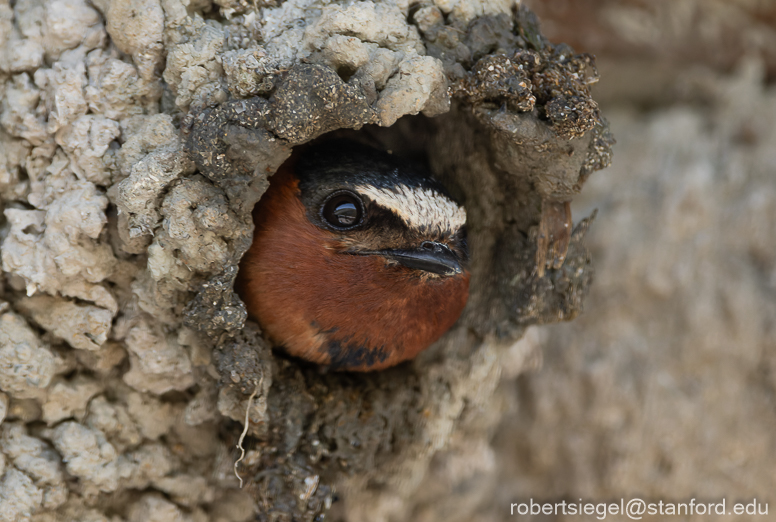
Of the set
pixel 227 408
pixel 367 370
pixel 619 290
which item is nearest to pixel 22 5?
pixel 227 408

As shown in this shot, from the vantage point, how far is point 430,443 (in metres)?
2.55

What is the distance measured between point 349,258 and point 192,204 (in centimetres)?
54

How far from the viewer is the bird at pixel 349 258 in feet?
7.13

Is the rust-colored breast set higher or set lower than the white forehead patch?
lower

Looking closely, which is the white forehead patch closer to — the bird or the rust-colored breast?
the bird

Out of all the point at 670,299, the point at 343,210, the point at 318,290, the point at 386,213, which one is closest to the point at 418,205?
the point at 386,213

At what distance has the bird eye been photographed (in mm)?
2219

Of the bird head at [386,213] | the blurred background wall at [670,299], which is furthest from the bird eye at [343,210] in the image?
the blurred background wall at [670,299]

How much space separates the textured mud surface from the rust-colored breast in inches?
5.4

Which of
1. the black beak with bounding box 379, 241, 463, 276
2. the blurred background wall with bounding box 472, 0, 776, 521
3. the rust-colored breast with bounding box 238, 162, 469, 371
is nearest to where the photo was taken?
the black beak with bounding box 379, 241, 463, 276

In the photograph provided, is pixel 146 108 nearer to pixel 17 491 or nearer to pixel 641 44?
pixel 17 491

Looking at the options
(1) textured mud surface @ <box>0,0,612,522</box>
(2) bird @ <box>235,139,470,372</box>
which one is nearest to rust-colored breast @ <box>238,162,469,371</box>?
(2) bird @ <box>235,139,470,372</box>

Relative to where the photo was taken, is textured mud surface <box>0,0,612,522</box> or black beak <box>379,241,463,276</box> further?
black beak <box>379,241,463,276</box>

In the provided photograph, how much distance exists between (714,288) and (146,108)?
2.75 meters
